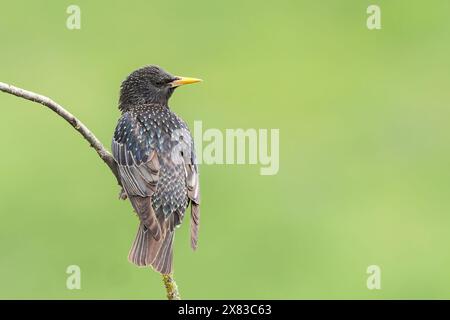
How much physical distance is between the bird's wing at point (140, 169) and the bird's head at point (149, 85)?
671 millimetres

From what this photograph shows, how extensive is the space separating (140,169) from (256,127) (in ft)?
43.0

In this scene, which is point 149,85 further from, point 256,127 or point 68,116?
point 256,127

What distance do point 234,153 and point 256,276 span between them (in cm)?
299

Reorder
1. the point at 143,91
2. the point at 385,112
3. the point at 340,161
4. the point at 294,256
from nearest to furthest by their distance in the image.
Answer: the point at 143,91
the point at 294,256
the point at 340,161
the point at 385,112

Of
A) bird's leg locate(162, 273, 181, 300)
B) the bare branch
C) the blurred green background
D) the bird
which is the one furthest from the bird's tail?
the blurred green background

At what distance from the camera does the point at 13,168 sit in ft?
70.4

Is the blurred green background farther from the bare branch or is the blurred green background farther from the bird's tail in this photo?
the bare branch

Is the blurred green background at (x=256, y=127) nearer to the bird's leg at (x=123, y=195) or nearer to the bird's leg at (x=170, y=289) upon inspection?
the bird's leg at (x=123, y=195)

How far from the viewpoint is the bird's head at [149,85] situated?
37.6 feet

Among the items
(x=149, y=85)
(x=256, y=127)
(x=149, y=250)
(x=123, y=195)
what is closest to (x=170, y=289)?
(x=149, y=250)

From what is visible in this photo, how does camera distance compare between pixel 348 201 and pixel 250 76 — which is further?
pixel 250 76

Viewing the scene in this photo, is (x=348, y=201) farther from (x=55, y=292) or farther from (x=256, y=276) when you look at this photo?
(x=55, y=292)

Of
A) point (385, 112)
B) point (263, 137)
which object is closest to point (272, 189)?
point (263, 137)

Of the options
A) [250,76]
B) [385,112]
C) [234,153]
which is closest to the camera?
[234,153]
